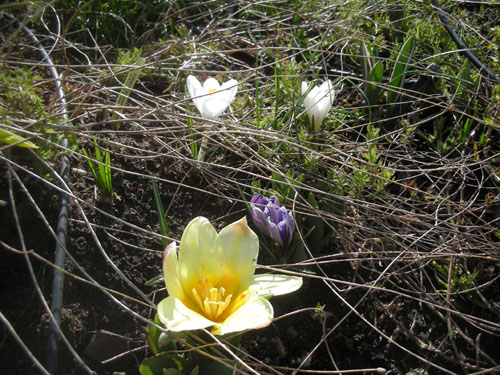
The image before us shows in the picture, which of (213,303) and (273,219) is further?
(273,219)

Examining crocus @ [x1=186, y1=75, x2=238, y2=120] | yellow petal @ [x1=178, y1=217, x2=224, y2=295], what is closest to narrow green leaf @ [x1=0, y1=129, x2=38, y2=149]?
yellow petal @ [x1=178, y1=217, x2=224, y2=295]

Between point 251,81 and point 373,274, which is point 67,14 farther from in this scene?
point 373,274

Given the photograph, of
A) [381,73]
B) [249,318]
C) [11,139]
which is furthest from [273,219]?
[381,73]

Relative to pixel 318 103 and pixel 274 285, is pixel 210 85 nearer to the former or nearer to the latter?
pixel 318 103

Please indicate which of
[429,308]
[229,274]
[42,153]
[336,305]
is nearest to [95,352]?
[229,274]

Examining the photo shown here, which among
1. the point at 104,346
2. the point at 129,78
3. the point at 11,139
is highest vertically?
the point at 11,139

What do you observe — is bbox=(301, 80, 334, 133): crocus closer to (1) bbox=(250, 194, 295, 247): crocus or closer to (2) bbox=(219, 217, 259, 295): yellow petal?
(1) bbox=(250, 194, 295, 247): crocus
